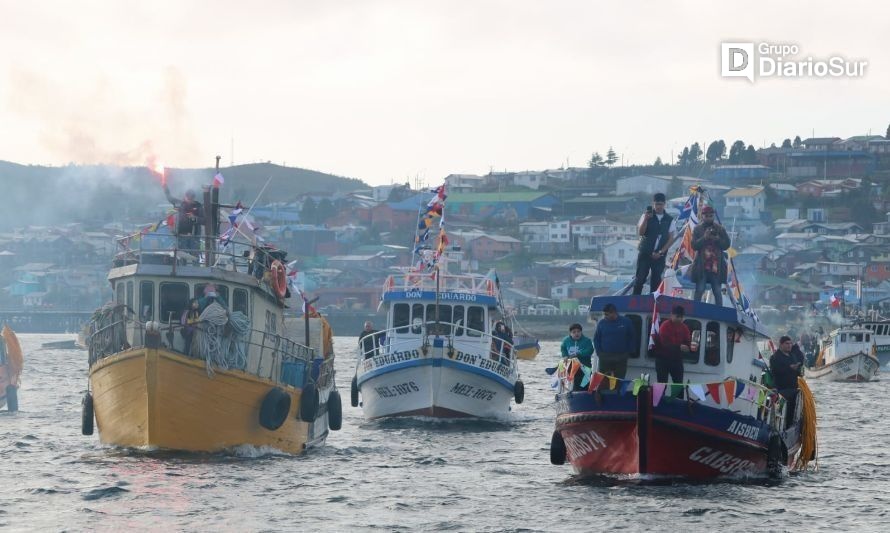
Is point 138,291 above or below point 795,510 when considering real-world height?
above

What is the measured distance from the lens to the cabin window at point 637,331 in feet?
92.2

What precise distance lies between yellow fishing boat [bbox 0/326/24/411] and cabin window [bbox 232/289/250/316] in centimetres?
1649

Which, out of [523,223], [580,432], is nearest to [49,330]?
[523,223]

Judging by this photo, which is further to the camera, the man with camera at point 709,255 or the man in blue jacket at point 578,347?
the man with camera at point 709,255

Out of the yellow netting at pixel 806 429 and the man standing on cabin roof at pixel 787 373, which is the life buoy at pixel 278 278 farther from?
the yellow netting at pixel 806 429

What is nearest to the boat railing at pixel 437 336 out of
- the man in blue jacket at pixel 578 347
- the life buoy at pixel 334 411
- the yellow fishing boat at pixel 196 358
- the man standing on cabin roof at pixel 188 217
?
the life buoy at pixel 334 411

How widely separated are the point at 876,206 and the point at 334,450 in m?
169

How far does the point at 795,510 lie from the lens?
2516cm

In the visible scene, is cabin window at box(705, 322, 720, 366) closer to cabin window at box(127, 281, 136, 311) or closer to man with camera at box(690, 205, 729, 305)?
man with camera at box(690, 205, 729, 305)

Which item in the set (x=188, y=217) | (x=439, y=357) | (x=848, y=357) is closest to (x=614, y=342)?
(x=188, y=217)

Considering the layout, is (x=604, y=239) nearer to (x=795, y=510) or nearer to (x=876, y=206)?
(x=876, y=206)

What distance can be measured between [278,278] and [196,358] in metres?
4.51

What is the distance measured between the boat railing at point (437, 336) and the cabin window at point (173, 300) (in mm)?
11911

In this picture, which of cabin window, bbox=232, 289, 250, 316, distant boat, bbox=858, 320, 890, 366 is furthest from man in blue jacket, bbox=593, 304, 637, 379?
distant boat, bbox=858, 320, 890, 366
